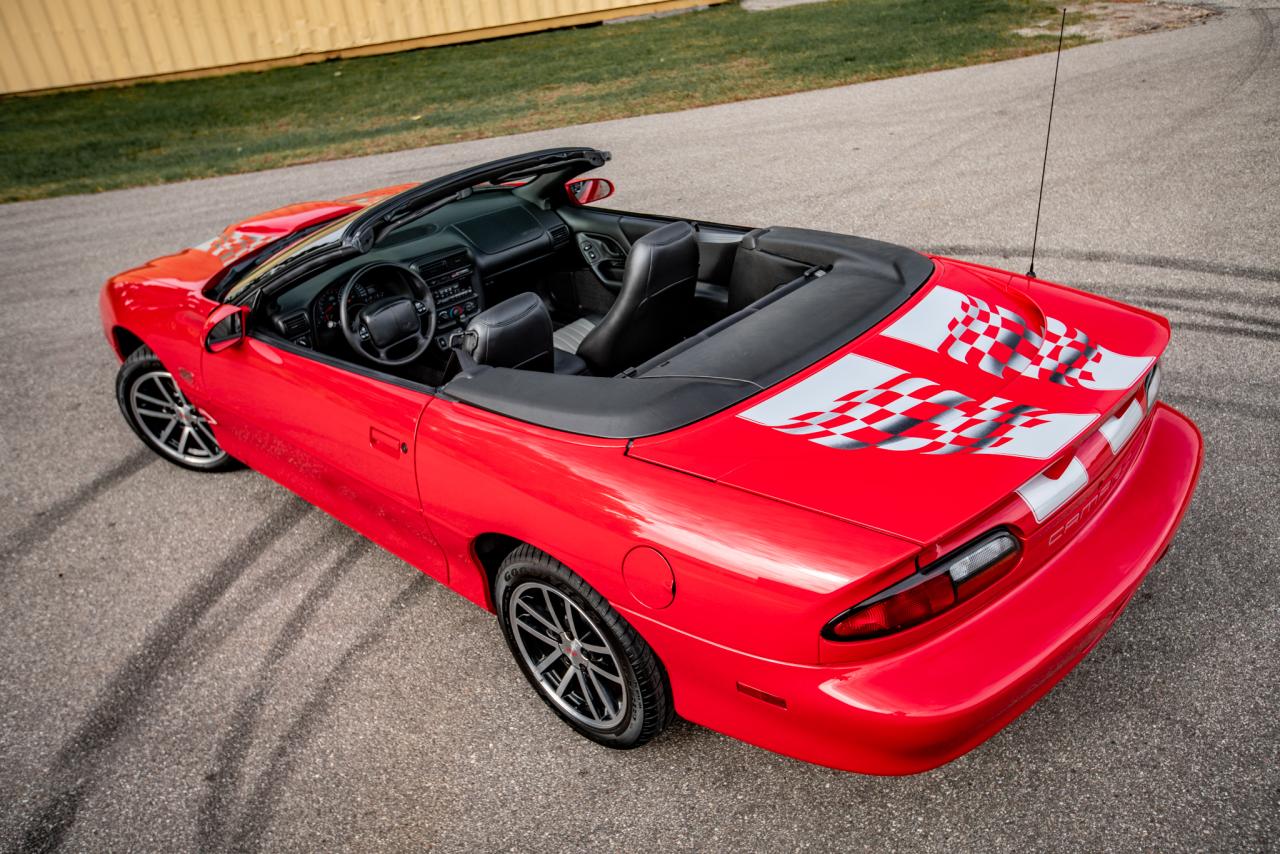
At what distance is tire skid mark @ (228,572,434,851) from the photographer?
252cm

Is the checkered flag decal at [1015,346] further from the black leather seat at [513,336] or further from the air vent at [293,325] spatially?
the air vent at [293,325]

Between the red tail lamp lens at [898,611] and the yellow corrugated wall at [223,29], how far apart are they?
52.5 feet

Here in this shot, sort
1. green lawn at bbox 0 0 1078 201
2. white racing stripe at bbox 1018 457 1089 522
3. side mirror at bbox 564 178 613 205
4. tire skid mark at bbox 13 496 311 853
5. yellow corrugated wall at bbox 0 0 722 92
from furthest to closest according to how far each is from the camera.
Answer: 1. yellow corrugated wall at bbox 0 0 722 92
2. green lawn at bbox 0 0 1078 201
3. side mirror at bbox 564 178 613 205
4. tire skid mark at bbox 13 496 311 853
5. white racing stripe at bbox 1018 457 1089 522

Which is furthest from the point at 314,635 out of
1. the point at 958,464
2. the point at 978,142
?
the point at 978,142

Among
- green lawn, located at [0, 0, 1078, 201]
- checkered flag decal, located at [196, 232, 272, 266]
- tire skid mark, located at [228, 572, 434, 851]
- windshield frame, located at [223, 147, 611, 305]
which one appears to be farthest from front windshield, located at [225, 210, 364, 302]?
green lawn, located at [0, 0, 1078, 201]

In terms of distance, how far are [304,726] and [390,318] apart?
4.92 ft

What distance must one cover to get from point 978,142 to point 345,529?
239 inches

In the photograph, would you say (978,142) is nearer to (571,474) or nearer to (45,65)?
(571,474)

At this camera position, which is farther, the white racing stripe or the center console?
the center console

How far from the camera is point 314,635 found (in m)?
3.23

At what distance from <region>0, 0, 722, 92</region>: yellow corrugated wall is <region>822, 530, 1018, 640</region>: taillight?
15967mm

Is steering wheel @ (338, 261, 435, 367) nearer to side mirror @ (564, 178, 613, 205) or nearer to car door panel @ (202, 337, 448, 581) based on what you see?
car door panel @ (202, 337, 448, 581)

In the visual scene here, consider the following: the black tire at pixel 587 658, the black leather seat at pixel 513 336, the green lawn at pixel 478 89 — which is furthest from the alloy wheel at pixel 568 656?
the green lawn at pixel 478 89

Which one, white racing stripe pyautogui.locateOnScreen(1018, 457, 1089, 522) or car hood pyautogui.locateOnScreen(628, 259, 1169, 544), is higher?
car hood pyautogui.locateOnScreen(628, 259, 1169, 544)
